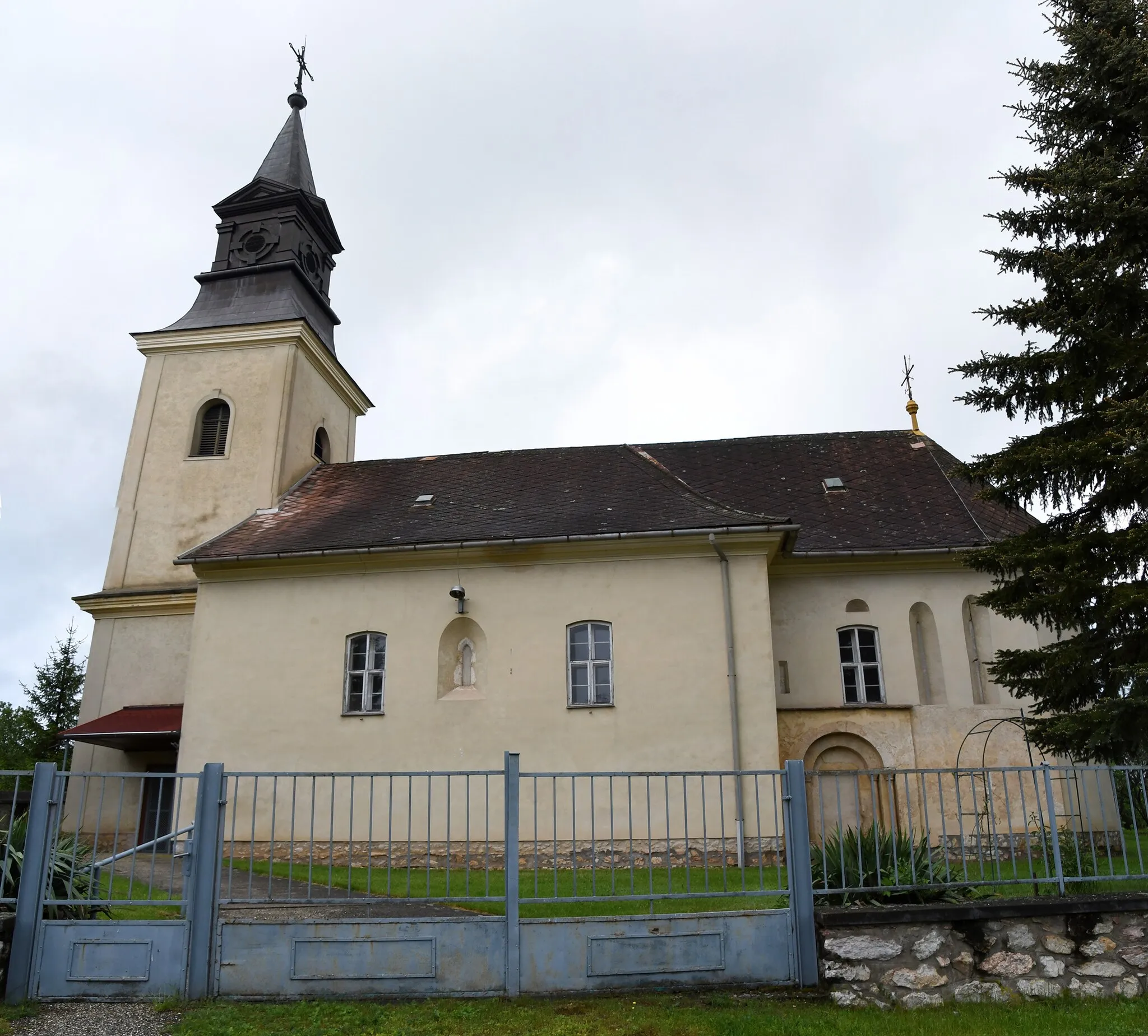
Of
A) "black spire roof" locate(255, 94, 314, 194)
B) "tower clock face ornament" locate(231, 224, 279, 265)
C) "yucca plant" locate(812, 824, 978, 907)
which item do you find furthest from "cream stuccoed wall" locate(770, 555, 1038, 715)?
"black spire roof" locate(255, 94, 314, 194)

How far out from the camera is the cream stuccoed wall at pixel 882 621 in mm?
17453

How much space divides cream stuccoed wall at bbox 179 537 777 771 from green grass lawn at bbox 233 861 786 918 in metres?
2.31

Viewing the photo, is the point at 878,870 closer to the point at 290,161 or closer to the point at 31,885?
the point at 31,885

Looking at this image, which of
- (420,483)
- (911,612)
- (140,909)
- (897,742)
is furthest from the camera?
(420,483)

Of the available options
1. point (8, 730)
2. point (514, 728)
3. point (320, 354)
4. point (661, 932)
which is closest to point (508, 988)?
point (661, 932)

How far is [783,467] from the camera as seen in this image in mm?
21719

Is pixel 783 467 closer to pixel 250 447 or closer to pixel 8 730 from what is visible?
pixel 250 447

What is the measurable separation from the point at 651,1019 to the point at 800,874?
5.35 feet

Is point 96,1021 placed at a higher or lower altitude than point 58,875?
lower

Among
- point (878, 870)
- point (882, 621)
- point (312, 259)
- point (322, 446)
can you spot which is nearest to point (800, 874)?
point (878, 870)

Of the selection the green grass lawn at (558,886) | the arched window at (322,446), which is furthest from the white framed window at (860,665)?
the arched window at (322,446)

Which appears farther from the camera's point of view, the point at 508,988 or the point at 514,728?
the point at 514,728

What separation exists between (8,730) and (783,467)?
31.4 meters

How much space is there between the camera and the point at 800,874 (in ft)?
24.7
